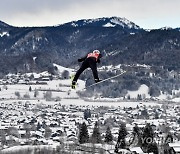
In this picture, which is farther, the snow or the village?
the snow

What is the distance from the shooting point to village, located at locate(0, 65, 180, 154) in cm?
3484

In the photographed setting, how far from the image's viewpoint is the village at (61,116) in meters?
34.8

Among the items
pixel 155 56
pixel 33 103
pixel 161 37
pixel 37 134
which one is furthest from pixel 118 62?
pixel 37 134

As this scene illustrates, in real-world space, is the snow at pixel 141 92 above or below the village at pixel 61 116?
above

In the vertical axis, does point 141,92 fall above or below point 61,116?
above

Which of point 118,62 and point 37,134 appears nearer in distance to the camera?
point 37,134

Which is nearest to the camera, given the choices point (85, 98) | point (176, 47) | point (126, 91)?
point (85, 98)

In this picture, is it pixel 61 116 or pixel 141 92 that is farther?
pixel 141 92

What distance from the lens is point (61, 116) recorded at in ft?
192

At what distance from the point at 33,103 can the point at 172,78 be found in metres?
34.8

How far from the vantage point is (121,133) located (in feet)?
81.3

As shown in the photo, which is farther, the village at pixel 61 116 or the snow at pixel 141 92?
the snow at pixel 141 92

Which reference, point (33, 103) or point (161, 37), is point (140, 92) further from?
point (161, 37)

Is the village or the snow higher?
the snow
